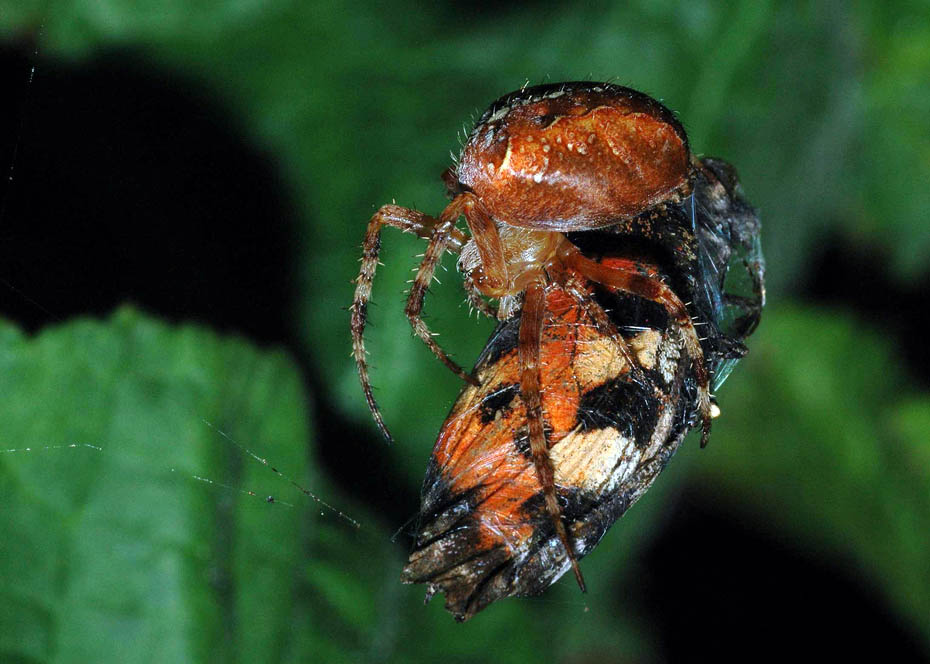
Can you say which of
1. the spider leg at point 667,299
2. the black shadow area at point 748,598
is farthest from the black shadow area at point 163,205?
the black shadow area at point 748,598

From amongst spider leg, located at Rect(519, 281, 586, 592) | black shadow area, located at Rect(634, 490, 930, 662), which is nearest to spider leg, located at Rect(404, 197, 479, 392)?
spider leg, located at Rect(519, 281, 586, 592)

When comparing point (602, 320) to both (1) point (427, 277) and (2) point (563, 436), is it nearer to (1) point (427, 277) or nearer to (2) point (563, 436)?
(2) point (563, 436)

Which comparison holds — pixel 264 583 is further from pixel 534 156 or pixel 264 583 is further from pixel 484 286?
pixel 534 156

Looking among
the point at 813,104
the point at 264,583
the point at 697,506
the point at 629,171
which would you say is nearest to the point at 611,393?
the point at 629,171

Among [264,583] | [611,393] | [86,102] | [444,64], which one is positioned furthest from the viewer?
[444,64]

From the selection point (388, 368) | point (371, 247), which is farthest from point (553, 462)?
point (388, 368)

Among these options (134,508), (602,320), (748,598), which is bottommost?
(748,598)
